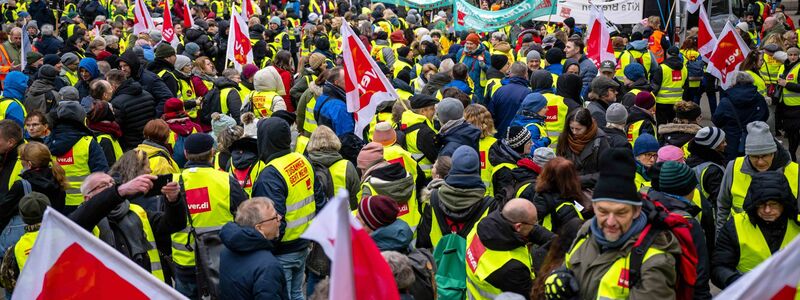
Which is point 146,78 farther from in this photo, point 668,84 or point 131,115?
point 668,84

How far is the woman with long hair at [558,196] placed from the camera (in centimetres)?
626

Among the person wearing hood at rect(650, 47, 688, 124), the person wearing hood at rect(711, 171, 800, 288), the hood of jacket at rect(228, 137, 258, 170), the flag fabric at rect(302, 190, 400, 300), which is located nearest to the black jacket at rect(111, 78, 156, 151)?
the hood of jacket at rect(228, 137, 258, 170)

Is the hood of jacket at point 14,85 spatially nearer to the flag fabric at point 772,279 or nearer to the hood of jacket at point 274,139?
the hood of jacket at point 274,139

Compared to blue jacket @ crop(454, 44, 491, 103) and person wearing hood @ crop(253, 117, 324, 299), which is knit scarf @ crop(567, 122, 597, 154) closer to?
person wearing hood @ crop(253, 117, 324, 299)

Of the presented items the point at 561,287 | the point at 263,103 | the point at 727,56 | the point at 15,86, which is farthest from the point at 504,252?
the point at 15,86

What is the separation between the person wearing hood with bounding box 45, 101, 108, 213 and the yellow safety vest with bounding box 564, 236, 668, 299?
5379mm

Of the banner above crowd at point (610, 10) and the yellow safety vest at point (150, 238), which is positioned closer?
the yellow safety vest at point (150, 238)

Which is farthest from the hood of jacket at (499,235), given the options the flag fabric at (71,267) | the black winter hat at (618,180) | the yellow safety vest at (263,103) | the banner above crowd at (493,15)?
the banner above crowd at (493,15)

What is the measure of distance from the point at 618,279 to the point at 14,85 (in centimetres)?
980

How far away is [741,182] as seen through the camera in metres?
6.95

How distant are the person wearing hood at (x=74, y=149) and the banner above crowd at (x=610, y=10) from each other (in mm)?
11794

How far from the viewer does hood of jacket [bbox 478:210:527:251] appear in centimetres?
534

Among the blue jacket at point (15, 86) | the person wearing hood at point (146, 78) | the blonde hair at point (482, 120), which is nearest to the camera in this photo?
the blonde hair at point (482, 120)

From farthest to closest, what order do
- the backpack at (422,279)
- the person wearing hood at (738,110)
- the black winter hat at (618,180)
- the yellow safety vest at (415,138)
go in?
the person wearing hood at (738,110)
the yellow safety vest at (415,138)
the backpack at (422,279)
the black winter hat at (618,180)
